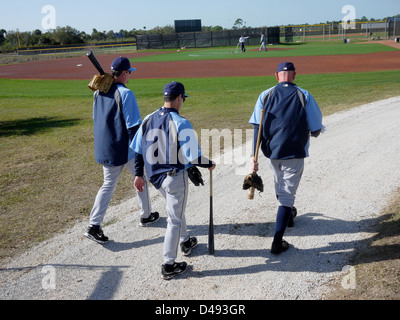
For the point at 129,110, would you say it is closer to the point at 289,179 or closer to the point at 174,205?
the point at 174,205

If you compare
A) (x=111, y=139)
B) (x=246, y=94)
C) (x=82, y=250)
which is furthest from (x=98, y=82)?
(x=246, y=94)

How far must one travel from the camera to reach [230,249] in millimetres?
4805

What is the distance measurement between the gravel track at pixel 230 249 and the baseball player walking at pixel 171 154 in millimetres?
477

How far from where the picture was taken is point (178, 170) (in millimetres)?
4070

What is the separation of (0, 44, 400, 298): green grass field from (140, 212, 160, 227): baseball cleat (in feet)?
3.25

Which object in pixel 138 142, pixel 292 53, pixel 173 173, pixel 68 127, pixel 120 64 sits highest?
pixel 292 53

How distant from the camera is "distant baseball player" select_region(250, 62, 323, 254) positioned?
4.38 meters

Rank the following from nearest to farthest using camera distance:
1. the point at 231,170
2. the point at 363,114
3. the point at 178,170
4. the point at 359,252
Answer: the point at 178,170
the point at 359,252
the point at 231,170
the point at 363,114

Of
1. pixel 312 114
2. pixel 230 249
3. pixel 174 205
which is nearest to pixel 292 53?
pixel 312 114

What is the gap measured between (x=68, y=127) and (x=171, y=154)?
8.68 meters

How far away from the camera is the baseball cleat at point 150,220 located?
5516mm

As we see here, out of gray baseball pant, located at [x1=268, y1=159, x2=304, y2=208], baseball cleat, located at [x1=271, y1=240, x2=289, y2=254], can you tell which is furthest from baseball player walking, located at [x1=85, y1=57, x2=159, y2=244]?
baseball cleat, located at [x1=271, y1=240, x2=289, y2=254]

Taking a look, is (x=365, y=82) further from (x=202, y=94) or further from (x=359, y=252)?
(x=359, y=252)

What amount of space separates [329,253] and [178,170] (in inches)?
84.3
